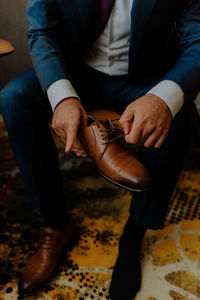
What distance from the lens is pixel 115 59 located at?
110 centimetres

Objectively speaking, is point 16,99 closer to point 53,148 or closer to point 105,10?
point 53,148

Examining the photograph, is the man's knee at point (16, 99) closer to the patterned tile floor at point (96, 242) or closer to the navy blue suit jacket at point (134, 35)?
the navy blue suit jacket at point (134, 35)

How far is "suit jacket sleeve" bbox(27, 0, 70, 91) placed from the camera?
940 mm

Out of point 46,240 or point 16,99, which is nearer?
point 16,99

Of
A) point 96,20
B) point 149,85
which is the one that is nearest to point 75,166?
point 149,85

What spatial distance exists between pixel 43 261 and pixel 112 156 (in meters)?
0.48

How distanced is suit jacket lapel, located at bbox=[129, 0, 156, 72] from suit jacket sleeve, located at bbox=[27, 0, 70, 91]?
0.26 metres

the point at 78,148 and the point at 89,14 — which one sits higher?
the point at 89,14

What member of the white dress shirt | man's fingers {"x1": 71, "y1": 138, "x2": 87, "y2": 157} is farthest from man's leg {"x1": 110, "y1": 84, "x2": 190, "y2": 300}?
man's fingers {"x1": 71, "y1": 138, "x2": 87, "y2": 157}

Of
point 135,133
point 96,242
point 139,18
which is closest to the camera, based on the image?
point 135,133

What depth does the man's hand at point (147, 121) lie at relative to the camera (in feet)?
2.66

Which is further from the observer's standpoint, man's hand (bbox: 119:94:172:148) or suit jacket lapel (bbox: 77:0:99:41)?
suit jacket lapel (bbox: 77:0:99:41)

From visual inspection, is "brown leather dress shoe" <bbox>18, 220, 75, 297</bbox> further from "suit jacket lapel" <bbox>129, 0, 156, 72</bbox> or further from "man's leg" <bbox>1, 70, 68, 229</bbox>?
"suit jacket lapel" <bbox>129, 0, 156, 72</bbox>

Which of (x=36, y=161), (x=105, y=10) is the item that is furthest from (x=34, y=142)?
(x=105, y=10)
